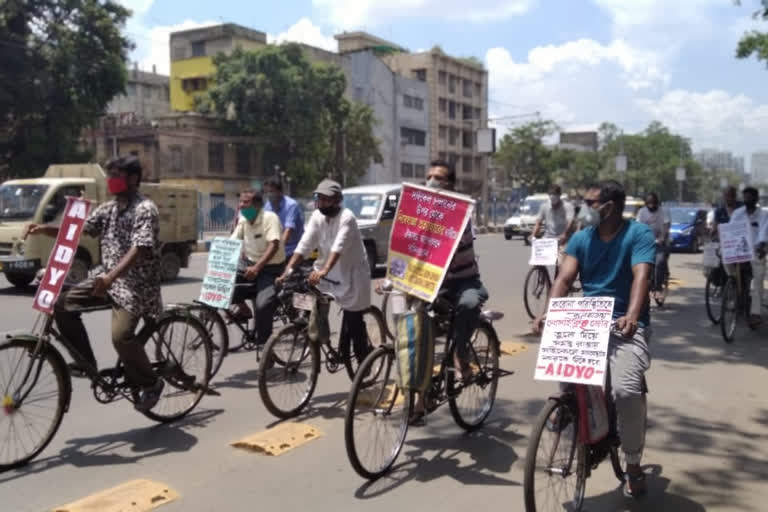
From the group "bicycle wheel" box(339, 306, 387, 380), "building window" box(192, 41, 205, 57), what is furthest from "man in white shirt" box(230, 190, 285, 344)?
"building window" box(192, 41, 205, 57)

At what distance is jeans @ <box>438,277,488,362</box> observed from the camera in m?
4.74

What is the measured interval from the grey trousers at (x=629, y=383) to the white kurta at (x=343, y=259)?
220cm

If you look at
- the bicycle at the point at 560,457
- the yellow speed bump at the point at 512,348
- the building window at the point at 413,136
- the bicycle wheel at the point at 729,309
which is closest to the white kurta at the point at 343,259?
the bicycle at the point at 560,457

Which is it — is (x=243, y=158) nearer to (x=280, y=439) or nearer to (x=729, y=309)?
(x=729, y=309)

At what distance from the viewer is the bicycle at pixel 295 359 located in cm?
515

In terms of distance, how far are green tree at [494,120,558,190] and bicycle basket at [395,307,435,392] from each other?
5802 centimetres

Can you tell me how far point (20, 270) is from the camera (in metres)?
11.9

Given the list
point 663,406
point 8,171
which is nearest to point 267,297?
point 663,406

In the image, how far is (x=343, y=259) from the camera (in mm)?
5512

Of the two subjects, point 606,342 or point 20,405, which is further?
point 20,405

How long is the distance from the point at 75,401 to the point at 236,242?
1.83 meters

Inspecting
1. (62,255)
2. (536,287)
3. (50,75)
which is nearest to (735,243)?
(536,287)

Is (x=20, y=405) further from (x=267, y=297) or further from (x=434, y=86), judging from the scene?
(x=434, y=86)

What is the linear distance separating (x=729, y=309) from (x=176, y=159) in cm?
3682
